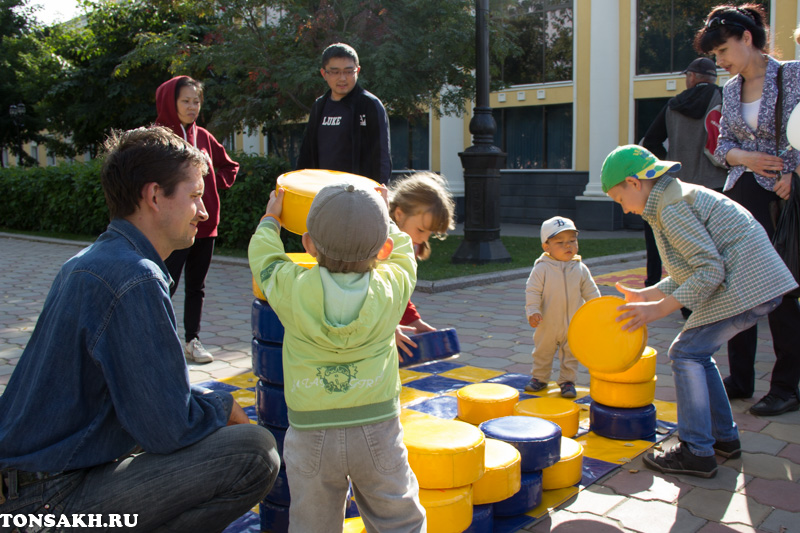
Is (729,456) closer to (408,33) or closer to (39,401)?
(39,401)

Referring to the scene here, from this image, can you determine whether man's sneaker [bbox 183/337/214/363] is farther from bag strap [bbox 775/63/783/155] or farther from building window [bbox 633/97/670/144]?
building window [bbox 633/97/670/144]

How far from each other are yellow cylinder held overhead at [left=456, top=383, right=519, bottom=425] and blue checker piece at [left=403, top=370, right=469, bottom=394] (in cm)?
71

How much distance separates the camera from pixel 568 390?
13.7ft

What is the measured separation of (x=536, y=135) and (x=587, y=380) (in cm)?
1474

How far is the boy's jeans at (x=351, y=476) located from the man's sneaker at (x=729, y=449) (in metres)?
1.80

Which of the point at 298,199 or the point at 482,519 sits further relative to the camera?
the point at 482,519

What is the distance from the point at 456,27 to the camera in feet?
37.1

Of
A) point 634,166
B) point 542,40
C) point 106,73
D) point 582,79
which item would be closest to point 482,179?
point 634,166

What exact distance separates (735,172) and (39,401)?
368cm

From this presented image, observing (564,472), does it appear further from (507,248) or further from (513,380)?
(507,248)

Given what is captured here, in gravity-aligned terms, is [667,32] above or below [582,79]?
above

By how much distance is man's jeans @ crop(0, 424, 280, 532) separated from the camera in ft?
6.01

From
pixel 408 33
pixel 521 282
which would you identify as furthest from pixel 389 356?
pixel 408 33

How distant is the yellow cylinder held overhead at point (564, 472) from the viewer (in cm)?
293
